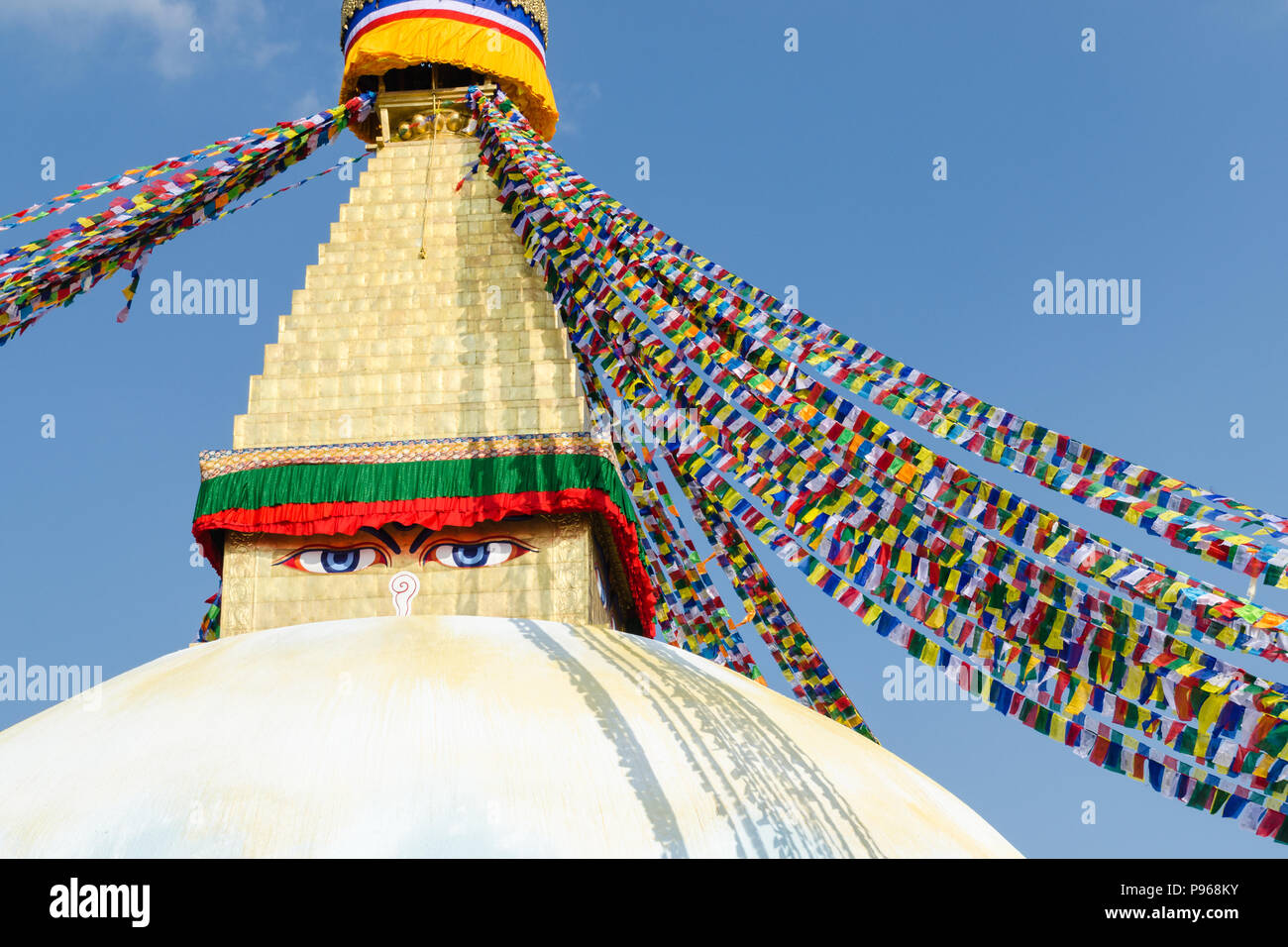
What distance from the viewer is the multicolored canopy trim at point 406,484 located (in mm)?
8547

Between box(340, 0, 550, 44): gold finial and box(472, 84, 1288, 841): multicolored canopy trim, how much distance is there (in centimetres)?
326

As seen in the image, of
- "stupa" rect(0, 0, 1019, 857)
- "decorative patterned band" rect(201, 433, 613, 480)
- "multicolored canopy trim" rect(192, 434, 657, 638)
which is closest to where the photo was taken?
"stupa" rect(0, 0, 1019, 857)

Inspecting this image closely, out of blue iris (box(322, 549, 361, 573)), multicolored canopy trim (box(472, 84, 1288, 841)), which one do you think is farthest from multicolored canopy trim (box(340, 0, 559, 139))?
blue iris (box(322, 549, 361, 573))

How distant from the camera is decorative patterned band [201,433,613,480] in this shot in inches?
341

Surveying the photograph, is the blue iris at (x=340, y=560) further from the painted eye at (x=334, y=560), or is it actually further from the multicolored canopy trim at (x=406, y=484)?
the multicolored canopy trim at (x=406, y=484)

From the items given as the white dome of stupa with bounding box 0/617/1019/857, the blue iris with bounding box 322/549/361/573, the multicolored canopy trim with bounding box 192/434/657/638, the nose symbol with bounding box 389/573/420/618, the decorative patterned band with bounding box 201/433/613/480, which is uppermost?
the decorative patterned band with bounding box 201/433/613/480

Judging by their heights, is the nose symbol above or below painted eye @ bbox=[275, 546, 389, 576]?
below

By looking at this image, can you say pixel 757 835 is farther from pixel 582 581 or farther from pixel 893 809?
pixel 582 581

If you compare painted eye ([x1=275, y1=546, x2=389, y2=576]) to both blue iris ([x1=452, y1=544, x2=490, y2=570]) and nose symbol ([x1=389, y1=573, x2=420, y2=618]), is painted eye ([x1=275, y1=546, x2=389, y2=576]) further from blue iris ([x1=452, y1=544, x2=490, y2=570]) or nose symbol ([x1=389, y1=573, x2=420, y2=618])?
blue iris ([x1=452, y1=544, x2=490, y2=570])

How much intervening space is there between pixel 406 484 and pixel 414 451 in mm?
247

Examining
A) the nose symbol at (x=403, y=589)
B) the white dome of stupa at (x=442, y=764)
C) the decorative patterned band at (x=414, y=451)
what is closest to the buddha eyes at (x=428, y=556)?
the nose symbol at (x=403, y=589)

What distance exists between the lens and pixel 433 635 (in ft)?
22.3
